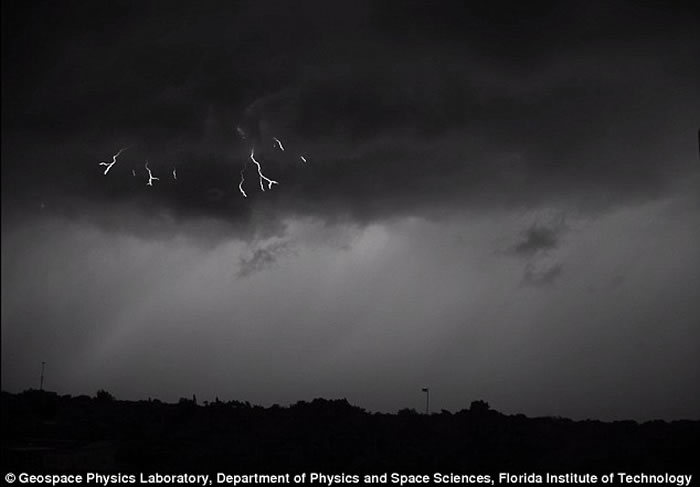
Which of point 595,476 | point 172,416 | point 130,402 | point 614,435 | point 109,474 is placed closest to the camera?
point 595,476

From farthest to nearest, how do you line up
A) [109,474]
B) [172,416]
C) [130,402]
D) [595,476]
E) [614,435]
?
1. [130,402]
2. [172,416]
3. [614,435]
4. [109,474]
5. [595,476]

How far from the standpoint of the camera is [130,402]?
315ft

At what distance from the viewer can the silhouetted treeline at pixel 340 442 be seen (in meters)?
56.1

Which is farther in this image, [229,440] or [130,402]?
[130,402]

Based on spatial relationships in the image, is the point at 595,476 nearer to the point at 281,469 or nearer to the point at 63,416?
the point at 281,469

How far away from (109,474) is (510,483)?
2833cm

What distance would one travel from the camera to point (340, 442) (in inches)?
2506

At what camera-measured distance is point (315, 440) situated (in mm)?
65062

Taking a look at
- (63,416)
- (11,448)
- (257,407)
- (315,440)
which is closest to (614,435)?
(315,440)

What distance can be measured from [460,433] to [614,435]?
481 inches

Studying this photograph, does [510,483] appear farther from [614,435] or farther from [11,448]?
[11,448]

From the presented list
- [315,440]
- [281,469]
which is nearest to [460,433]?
[315,440]

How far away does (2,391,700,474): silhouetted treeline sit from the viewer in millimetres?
56125

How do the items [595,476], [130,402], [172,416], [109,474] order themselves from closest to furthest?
1. [595,476]
2. [109,474]
3. [172,416]
4. [130,402]
